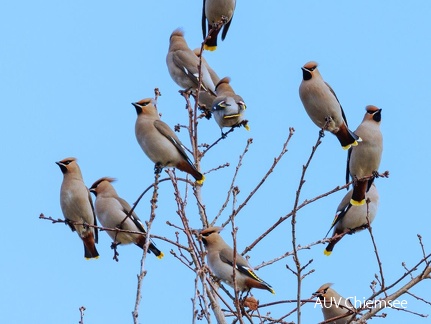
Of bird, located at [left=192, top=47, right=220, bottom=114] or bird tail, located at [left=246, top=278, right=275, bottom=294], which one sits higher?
bird, located at [left=192, top=47, right=220, bottom=114]

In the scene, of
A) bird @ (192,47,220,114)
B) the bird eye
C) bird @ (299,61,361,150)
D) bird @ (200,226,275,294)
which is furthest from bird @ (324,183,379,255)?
bird @ (200,226,275,294)

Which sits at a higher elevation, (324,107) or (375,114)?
(375,114)

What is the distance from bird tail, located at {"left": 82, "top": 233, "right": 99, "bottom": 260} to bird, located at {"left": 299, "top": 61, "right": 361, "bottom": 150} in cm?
188

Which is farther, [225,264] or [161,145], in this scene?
[161,145]

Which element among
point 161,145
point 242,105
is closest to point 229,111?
point 242,105

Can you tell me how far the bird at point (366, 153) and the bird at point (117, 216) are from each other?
144 cm

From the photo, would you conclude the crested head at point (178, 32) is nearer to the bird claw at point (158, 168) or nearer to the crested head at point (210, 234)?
the bird claw at point (158, 168)

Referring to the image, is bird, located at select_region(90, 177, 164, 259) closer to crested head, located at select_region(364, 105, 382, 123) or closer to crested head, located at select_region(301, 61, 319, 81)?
crested head, located at select_region(301, 61, 319, 81)

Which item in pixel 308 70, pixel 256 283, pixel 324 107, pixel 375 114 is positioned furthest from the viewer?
pixel 375 114

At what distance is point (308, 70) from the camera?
20.4 feet

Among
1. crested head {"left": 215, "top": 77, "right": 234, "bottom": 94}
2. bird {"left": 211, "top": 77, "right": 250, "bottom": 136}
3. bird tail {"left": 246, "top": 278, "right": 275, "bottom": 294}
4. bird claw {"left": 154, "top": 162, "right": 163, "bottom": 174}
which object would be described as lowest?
bird tail {"left": 246, "top": 278, "right": 275, "bottom": 294}

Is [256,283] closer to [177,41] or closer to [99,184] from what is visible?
[99,184]

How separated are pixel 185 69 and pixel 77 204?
1.81 metres

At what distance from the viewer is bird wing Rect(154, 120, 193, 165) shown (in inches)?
233
